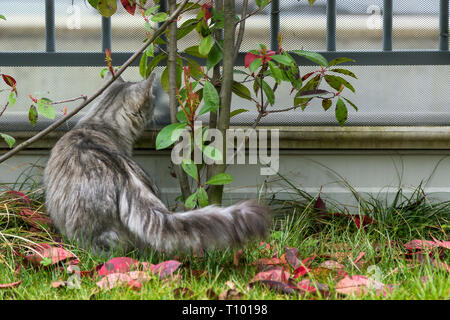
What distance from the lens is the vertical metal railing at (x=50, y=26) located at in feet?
10.6

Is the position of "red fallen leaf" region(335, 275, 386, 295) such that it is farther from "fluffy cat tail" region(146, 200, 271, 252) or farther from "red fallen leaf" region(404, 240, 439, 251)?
"red fallen leaf" region(404, 240, 439, 251)

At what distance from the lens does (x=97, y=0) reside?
237 centimetres

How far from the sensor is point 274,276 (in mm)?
1963

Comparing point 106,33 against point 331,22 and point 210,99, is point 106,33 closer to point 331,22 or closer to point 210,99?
point 210,99

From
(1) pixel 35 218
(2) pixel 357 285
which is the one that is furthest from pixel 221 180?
(1) pixel 35 218

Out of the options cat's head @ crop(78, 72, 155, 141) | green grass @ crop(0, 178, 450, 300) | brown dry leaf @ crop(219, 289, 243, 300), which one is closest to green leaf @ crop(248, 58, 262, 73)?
cat's head @ crop(78, 72, 155, 141)

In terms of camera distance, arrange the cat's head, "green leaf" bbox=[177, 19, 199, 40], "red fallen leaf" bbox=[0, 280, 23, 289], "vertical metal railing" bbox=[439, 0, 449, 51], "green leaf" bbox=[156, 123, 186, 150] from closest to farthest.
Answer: "red fallen leaf" bbox=[0, 280, 23, 289] < "green leaf" bbox=[156, 123, 186, 150] < "green leaf" bbox=[177, 19, 199, 40] < the cat's head < "vertical metal railing" bbox=[439, 0, 449, 51]

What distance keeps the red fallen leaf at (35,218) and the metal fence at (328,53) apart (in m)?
0.98

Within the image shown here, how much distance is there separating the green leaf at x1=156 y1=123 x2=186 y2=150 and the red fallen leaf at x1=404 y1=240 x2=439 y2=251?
116 cm

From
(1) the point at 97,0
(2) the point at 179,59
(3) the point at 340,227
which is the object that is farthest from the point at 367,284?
(1) the point at 97,0

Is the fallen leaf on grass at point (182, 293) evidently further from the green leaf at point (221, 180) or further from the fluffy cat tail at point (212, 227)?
the green leaf at point (221, 180)

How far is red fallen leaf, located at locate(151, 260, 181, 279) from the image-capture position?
6.43ft

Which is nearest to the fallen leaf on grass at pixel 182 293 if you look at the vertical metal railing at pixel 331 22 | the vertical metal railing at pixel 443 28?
the vertical metal railing at pixel 331 22
